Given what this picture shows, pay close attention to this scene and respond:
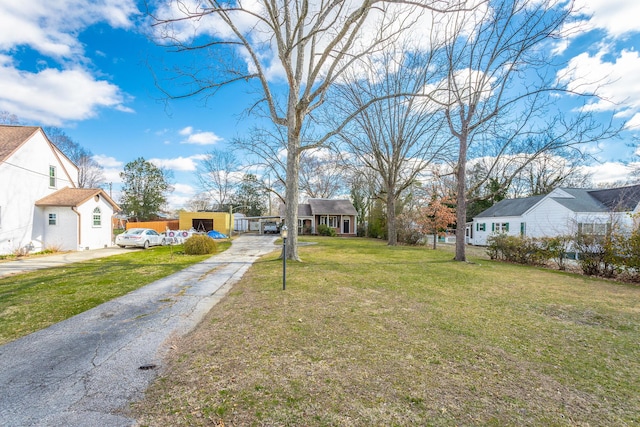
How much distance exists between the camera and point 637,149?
1672cm

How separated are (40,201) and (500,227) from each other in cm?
3390

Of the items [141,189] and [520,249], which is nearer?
[520,249]

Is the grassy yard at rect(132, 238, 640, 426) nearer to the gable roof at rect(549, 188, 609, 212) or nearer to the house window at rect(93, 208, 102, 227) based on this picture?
the house window at rect(93, 208, 102, 227)

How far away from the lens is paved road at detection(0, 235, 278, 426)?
231cm

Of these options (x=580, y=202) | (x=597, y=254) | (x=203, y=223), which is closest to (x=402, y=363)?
(x=597, y=254)

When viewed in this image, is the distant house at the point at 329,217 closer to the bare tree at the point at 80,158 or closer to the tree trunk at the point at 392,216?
the tree trunk at the point at 392,216

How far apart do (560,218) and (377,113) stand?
1545cm

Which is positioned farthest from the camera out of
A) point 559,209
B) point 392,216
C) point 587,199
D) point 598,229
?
point 587,199

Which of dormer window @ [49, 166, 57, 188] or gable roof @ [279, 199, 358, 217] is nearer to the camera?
dormer window @ [49, 166, 57, 188]

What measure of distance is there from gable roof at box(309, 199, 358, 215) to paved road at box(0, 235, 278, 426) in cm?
2957

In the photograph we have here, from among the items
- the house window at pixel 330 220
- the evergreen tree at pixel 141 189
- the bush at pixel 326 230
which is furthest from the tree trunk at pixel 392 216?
the evergreen tree at pixel 141 189

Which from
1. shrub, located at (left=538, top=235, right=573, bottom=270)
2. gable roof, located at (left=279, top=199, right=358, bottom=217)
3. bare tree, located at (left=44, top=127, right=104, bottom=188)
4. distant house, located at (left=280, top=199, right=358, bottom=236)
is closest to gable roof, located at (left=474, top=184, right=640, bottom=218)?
shrub, located at (left=538, top=235, right=573, bottom=270)

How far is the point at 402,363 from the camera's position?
10.2 ft

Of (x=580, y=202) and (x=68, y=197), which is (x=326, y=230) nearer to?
(x=580, y=202)
